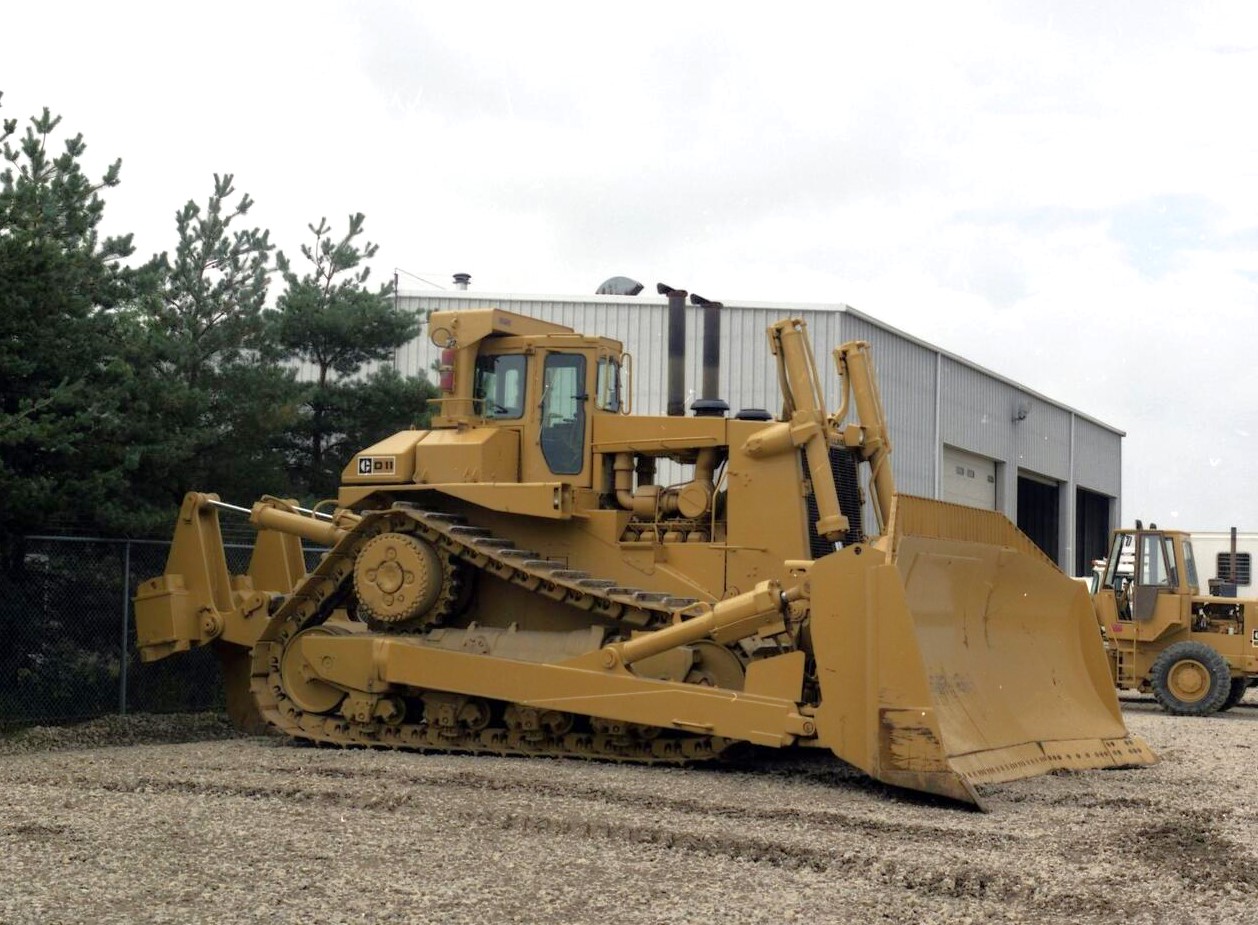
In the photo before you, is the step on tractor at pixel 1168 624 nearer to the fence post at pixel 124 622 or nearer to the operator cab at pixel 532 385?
the operator cab at pixel 532 385

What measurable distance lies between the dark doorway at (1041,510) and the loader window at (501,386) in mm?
28613

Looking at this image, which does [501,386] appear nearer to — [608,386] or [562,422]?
[562,422]

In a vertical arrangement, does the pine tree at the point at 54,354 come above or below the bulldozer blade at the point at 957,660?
above

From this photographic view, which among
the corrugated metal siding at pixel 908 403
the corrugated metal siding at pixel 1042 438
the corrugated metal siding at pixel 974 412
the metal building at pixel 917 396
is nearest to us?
the metal building at pixel 917 396

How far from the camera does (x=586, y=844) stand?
7.84 meters

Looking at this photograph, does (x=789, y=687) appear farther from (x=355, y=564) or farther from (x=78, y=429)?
(x=78, y=429)

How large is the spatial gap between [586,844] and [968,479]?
26.9 meters

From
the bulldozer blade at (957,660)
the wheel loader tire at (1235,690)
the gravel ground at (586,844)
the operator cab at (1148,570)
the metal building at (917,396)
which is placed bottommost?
the gravel ground at (586,844)

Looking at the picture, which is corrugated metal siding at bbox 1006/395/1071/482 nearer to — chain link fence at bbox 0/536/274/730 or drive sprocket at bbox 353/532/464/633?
chain link fence at bbox 0/536/274/730

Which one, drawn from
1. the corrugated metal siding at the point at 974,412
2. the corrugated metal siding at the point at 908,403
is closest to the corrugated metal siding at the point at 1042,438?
the corrugated metal siding at the point at 974,412

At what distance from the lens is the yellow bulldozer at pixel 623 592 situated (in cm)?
1044

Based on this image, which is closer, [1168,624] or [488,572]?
[488,572]

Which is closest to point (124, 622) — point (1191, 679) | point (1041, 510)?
point (1191, 679)

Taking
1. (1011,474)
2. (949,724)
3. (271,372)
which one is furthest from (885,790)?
(1011,474)
